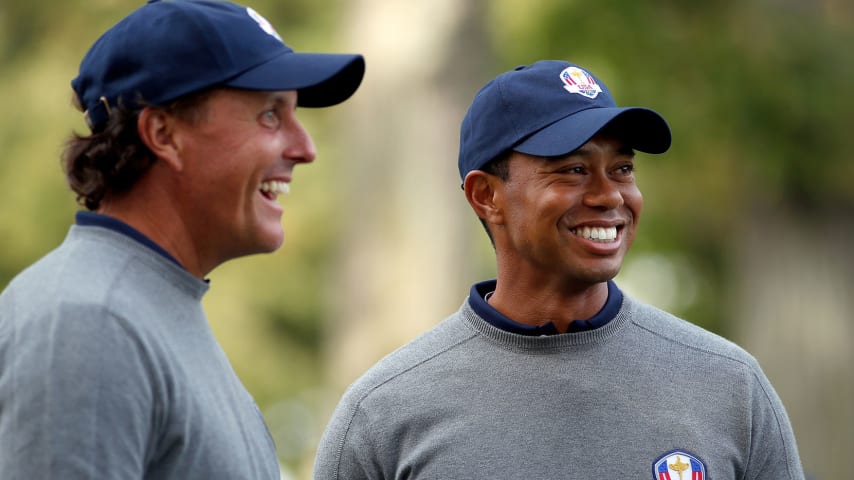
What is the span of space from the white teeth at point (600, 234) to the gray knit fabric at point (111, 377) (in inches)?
42.2

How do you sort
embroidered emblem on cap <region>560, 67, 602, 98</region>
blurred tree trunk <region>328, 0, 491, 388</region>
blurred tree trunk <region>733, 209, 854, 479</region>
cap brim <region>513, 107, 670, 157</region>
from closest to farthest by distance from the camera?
cap brim <region>513, 107, 670, 157</region>, embroidered emblem on cap <region>560, 67, 602, 98</region>, blurred tree trunk <region>328, 0, 491, 388</region>, blurred tree trunk <region>733, 209, 854, 479</region>

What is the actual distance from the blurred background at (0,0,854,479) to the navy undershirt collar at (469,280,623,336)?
16.6 ft

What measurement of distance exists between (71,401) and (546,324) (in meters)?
1.47

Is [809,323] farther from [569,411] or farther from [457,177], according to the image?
[569,411]

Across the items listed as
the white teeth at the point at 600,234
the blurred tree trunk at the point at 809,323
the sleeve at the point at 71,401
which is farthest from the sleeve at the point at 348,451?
the blurred tree trunk at the point at 809,323

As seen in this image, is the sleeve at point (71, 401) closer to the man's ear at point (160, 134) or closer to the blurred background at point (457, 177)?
the man's ear at point (160, 134)

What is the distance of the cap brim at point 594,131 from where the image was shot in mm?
3680

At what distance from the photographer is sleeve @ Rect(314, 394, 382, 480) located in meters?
3.70

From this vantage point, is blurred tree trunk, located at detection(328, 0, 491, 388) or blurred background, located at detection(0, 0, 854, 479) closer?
blurred tree trunk, located at detection(328, 0, 491, 388)

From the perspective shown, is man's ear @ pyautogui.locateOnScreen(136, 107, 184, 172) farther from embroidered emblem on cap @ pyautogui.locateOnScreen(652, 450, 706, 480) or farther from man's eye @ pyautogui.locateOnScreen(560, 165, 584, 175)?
embroidered emblem on cap @ pyautogui.locateOnScreen(652, 450, 706, 480)

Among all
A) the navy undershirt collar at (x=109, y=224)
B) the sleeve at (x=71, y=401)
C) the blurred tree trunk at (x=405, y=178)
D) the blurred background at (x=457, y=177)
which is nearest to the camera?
the sleeve at (x=71, y=401)

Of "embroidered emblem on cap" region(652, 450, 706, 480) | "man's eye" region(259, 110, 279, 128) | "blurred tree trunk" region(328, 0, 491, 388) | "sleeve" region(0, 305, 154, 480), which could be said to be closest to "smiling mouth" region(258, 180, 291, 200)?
"man's eye" region(259, 110, 279, 128)

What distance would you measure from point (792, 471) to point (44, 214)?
11123 mm

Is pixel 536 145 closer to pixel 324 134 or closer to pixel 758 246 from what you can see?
pixel 758 246
